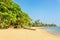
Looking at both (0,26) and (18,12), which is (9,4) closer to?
(18,12)

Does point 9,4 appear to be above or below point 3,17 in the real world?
above

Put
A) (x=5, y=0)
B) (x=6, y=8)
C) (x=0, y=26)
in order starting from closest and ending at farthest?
(x=0, y=26), (x=6, y=8), (x=5, y=0)

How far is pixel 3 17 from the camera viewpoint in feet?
95.6

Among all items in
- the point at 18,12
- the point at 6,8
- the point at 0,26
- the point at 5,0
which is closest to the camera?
the point at 0,26

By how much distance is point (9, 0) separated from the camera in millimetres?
33875

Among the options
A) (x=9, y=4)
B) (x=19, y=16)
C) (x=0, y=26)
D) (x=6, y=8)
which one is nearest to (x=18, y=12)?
(x=19, y=16)

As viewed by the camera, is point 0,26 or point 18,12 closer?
point 0,26

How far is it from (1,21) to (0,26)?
1.28m

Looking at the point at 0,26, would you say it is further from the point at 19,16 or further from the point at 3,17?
the point at 19,16

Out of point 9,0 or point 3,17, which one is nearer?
point 3,17

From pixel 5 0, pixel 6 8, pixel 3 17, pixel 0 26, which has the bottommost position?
pixel 0 26

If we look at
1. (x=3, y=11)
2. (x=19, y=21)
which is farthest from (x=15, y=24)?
(x=3, y=11)

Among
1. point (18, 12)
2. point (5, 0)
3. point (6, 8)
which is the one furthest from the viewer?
point (18, 12)

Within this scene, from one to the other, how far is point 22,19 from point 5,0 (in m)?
8.25
